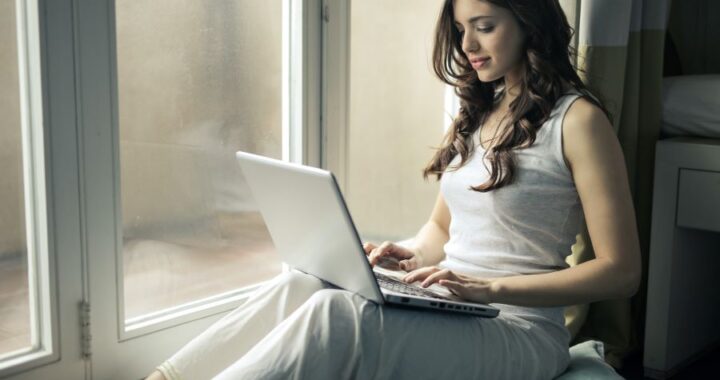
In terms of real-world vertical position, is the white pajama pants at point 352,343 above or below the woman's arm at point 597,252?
below

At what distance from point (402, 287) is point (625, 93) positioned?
3.18 ft

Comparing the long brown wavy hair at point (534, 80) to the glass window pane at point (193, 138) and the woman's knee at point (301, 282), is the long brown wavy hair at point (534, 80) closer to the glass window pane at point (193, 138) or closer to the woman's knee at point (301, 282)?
the woman's knee at point (301, 282)

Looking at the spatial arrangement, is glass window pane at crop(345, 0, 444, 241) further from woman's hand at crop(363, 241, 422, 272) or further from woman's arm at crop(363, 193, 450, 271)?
woman's hand at crop(363, 241, 422, 272)

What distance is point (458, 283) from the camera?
1.38m

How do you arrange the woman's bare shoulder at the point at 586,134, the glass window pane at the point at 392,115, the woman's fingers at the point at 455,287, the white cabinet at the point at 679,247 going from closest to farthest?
the woman's fingers at the point at 455,287 → the woman's bare shoulder at the point at 586,134 → the white cabinet at the point at 679,247 → the glass window pane at the point at 392,115

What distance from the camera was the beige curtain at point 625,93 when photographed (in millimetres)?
2012

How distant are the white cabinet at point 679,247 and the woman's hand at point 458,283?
0.78 m

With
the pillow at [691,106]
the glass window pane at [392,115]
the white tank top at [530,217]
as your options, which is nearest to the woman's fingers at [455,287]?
the white tank top at [530,217]

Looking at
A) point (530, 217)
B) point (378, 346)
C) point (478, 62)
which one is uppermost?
point (478, 62)

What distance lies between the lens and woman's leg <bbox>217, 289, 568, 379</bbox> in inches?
49.3

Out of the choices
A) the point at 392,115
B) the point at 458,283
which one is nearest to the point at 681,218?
the point at 458,283

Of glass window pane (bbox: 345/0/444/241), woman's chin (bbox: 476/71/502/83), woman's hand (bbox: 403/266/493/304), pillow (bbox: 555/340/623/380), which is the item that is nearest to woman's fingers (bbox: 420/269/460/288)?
woman's hand (bbox: 403/266/493/304)

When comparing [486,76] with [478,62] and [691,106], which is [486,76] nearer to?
[478,62]

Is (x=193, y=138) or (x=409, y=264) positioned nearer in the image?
(x=409, y=264)
